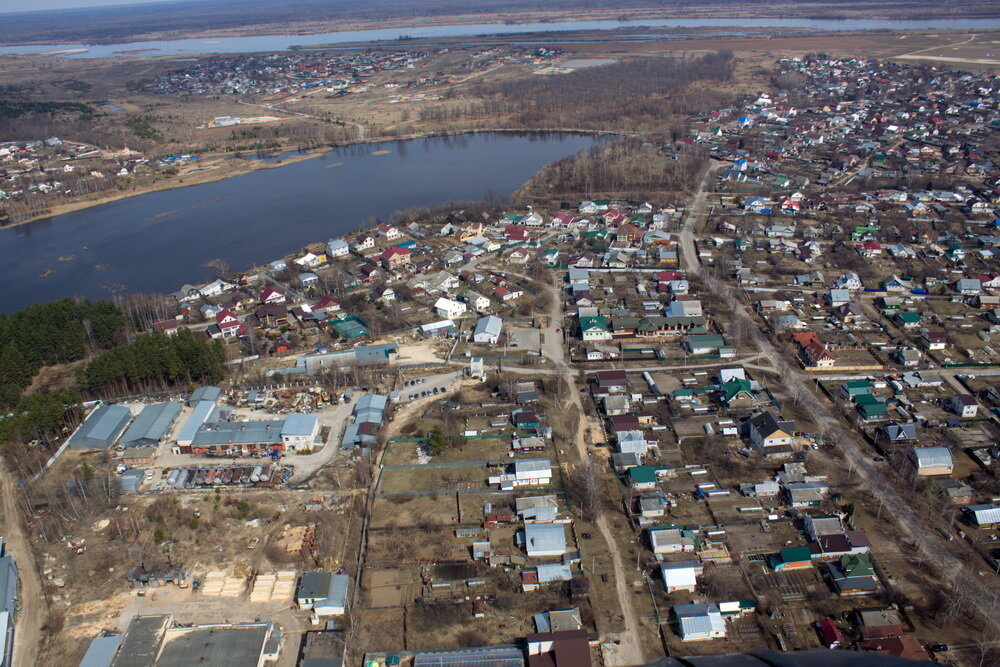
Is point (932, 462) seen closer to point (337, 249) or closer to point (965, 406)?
point (965, 406)

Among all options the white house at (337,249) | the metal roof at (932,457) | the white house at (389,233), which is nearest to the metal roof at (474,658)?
the metal roof at (932,457)

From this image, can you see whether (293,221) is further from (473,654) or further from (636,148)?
(473,654)

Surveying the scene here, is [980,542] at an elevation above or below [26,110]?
below

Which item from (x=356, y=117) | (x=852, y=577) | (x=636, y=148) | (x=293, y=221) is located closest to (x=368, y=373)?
(x=852, y=577)

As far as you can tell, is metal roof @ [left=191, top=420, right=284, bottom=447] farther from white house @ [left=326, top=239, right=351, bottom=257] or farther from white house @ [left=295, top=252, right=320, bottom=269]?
white house @ [left=326, top=239, right=351, bottom=257]

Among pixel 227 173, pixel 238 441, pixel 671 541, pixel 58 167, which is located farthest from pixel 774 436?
pixel 58 167

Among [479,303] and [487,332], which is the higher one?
[487,332]
